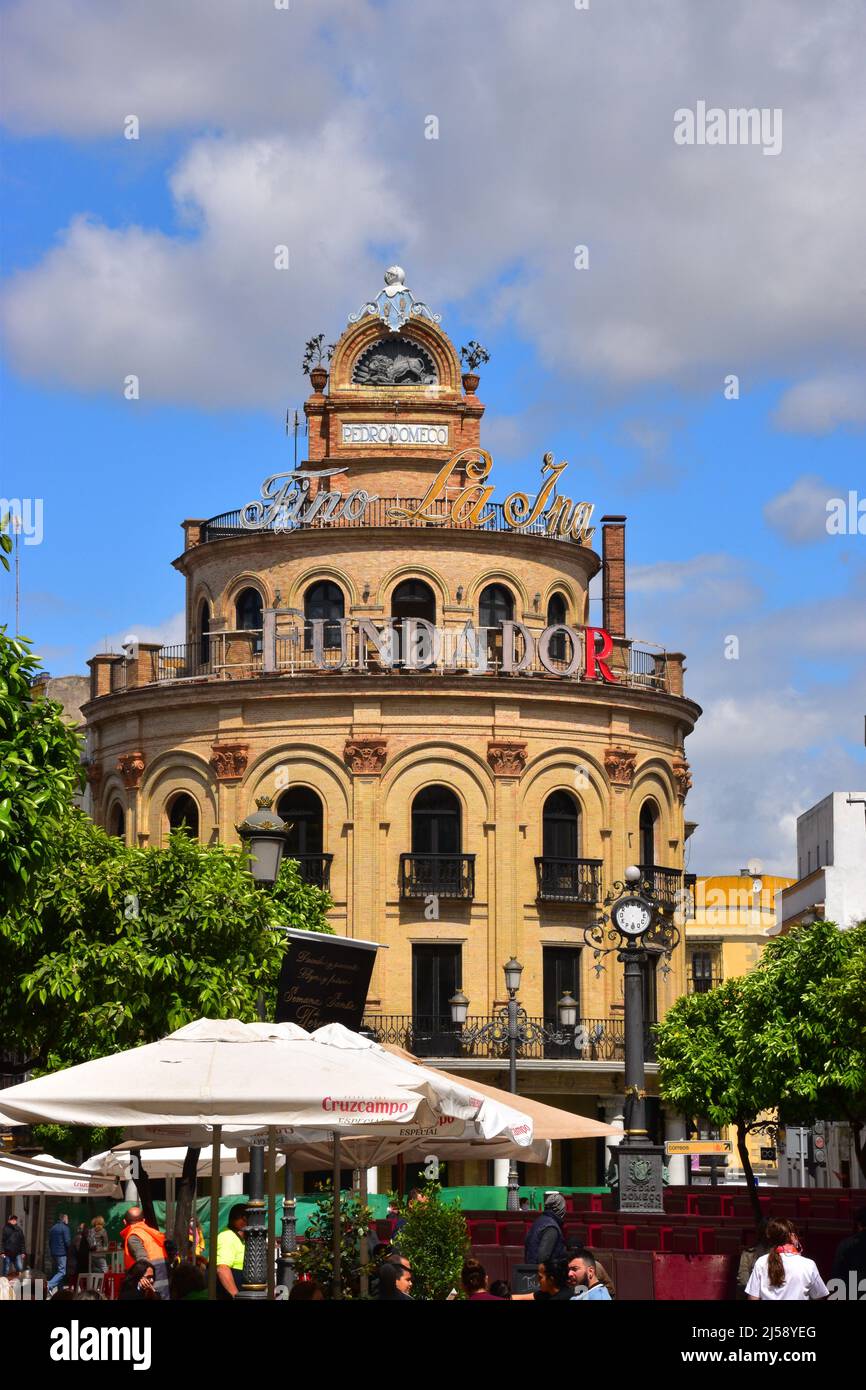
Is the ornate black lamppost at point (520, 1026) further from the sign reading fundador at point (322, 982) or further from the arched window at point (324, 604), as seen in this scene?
the sign reading fundador at point (322, 982)

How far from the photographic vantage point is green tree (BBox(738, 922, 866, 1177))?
152ft

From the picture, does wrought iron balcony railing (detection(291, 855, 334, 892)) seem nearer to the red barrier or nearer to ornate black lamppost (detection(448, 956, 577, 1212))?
ornate black lamppost (detection(448, 956, 577, 1212))

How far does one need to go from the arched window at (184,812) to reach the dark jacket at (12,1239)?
91.8ft

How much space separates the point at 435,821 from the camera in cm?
5762

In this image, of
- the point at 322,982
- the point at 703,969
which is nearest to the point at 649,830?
the point at 322,982

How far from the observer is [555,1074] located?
56469 mm

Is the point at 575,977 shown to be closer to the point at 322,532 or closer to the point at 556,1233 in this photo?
the point at 322,532

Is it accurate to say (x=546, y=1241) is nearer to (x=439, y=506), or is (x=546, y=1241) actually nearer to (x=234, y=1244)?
(x=234, y=1244)

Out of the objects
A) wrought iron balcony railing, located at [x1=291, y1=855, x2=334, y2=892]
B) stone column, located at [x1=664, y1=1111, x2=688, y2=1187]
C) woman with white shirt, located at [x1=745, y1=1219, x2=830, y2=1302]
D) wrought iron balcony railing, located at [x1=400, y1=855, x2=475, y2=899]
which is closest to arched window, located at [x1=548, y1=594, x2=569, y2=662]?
wrought iron balcony railing, located at [x1=400, y1=855, x2=475, y2=899]

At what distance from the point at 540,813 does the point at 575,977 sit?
4.41 meters

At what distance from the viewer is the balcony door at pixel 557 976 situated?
57469 mm

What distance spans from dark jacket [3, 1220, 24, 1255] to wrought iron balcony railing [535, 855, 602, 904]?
28.0m

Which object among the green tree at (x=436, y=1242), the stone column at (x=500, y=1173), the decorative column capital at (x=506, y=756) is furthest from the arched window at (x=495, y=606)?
the green tree at (x=436, y=1242)
